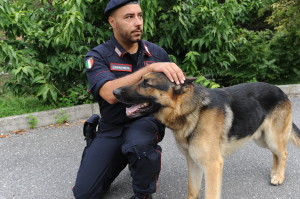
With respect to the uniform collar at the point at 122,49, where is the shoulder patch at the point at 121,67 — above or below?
below

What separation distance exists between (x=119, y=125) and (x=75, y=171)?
967mm

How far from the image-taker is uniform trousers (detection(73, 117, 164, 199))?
2.52 metres

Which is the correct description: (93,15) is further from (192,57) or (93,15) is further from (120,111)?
(120,111)

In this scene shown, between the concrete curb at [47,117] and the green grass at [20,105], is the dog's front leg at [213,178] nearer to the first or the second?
the concrete curb at [47,117]

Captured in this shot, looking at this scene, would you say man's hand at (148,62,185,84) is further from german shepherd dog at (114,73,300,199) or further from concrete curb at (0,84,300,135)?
concrete curb at (0,84,300,135)

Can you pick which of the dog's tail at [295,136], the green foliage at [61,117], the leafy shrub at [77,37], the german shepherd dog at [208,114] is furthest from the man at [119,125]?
the green foliage at [61,117]

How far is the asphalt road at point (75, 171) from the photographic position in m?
2.90

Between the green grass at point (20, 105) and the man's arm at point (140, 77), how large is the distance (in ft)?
9.47

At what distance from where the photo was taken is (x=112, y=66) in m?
2.76

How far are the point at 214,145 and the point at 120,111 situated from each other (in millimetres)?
961

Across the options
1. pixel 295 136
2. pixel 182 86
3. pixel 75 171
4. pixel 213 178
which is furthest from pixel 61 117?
pixel 295 136

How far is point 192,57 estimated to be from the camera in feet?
16.1

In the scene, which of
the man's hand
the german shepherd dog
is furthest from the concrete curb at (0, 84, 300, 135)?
the man's hand

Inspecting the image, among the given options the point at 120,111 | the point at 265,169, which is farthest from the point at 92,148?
the point at 265,169
